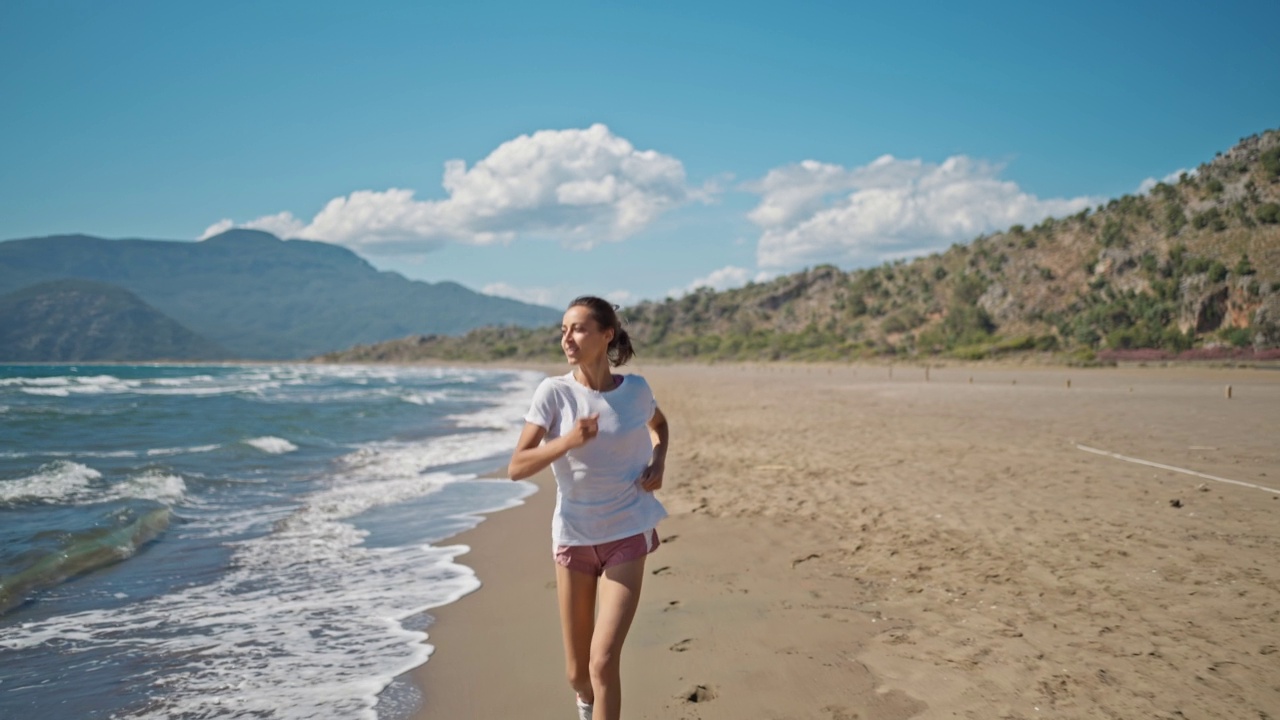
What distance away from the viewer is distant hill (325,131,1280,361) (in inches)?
1714

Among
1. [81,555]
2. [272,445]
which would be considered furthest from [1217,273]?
[81,555]

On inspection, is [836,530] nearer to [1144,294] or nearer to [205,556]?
[205,556]

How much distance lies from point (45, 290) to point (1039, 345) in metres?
222

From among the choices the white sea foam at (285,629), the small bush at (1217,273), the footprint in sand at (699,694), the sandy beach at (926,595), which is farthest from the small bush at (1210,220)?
the footprint in sand at (699,694)

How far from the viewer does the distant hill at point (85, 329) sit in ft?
549

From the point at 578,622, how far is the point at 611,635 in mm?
216

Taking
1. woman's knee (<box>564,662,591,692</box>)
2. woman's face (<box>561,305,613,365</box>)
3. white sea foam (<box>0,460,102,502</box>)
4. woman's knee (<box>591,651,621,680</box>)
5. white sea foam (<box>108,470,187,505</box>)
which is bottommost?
white sea foam (<box>108,470,187,505</box>)

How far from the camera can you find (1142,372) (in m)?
32.0

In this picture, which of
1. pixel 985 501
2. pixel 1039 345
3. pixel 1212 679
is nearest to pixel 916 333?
pixel 1039 345

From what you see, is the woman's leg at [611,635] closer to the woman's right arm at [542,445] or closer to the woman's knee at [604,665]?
the woman's knee at [604,665]

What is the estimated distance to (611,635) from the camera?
8.79 feet

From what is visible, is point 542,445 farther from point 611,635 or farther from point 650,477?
point 611,635

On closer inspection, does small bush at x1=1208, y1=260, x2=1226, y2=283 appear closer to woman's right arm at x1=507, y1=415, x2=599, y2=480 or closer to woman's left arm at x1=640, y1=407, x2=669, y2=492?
woman's left arm at x1=640, y1=407, x2=669, y2=492

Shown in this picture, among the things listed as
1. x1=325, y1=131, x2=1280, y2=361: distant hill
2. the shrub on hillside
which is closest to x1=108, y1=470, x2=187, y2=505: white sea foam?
x1=325, y1=131, x2=1280, y2=361: distant hill
